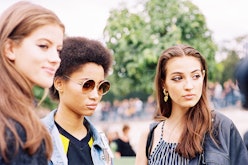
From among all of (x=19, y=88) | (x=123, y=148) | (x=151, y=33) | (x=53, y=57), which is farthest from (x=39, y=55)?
(x=151, y=33)

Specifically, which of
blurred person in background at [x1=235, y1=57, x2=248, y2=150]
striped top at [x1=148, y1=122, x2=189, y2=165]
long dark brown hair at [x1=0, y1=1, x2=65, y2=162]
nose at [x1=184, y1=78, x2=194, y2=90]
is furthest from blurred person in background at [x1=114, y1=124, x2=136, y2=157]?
long dark brown hair at [x1=0, y1=1, x2=65, y2=162]

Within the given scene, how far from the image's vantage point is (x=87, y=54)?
→ 3197 millimetres

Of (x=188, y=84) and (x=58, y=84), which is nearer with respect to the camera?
(x=188, y=84)

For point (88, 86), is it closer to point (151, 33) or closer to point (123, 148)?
point (123, 148)

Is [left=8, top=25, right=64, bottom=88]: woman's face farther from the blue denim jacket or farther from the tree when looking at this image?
the tree

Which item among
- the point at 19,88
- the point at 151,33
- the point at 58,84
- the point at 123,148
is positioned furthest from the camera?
the point at 151,33

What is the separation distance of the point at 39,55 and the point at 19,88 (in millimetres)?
173

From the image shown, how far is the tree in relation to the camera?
15930 millimetres

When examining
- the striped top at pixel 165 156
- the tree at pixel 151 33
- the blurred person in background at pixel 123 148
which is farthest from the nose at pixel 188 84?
the tree at pixel 151 33

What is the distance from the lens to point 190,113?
322 centimetres

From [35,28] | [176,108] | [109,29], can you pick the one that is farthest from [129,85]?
[35,28]

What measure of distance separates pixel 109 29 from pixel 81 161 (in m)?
13.6

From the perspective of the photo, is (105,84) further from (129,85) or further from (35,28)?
(129,85)

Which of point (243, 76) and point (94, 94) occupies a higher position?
point (243, 76)
